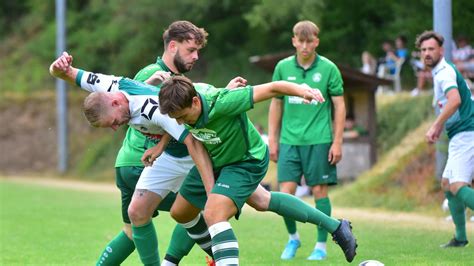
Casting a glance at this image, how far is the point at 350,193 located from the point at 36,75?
22804 millimetres

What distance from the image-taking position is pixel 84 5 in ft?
126

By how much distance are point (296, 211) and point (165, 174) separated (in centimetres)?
107

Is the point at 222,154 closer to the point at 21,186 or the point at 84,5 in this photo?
the point at 21,186

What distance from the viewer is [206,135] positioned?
725cm

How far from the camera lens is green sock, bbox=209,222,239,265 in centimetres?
708

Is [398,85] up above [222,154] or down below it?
below

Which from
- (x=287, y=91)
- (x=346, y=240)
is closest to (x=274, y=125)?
(x=346, y=240)

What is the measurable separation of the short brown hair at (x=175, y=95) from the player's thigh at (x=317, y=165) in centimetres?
330

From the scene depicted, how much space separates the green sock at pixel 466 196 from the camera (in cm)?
918

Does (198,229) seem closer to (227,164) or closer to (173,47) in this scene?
(227,164)

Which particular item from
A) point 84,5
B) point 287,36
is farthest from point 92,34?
point 287,36

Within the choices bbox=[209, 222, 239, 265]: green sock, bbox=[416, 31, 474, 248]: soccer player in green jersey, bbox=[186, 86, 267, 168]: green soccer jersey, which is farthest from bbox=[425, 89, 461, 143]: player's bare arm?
bbox=[209, 222, 239, 265]: green sock

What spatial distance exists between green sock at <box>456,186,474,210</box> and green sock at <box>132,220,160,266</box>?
10.4 feet

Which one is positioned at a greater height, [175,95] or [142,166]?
[175,95]
